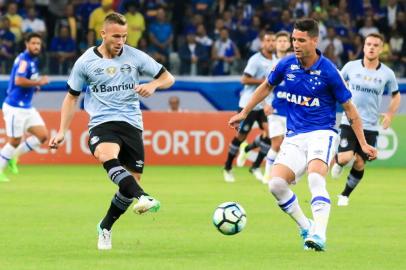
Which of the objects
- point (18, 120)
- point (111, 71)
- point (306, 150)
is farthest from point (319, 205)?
point (18, 120)

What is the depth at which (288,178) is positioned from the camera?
36.6 ft

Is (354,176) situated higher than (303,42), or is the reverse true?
(303,42)

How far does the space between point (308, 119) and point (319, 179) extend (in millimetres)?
694

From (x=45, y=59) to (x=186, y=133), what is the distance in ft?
13.5

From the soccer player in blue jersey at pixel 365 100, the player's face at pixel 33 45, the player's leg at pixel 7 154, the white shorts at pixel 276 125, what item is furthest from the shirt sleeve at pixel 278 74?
the player's leg at pixel 7 154

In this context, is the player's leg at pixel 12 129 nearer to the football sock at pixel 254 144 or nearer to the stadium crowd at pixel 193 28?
the football sock at pixel 254 144

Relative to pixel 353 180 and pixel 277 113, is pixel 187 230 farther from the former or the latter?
pixel 277 113

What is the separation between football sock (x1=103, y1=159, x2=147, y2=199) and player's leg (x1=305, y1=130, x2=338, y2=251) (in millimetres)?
1669

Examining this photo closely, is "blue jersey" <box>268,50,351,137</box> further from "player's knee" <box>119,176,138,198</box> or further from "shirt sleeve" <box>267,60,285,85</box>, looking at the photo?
"player's knee" <box>119,176,138,198</box>

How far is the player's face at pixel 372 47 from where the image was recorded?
16.5 metres

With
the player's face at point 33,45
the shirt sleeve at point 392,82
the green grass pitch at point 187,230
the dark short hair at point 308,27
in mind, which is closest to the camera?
the green grass pitch at point 187,230

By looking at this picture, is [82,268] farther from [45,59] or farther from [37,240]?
[45,59]

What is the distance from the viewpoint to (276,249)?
11.2 metres

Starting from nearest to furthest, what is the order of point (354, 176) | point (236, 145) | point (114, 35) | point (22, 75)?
point (114, 35) < point (354, 176) < point (22, 75) < point (236, 145)
